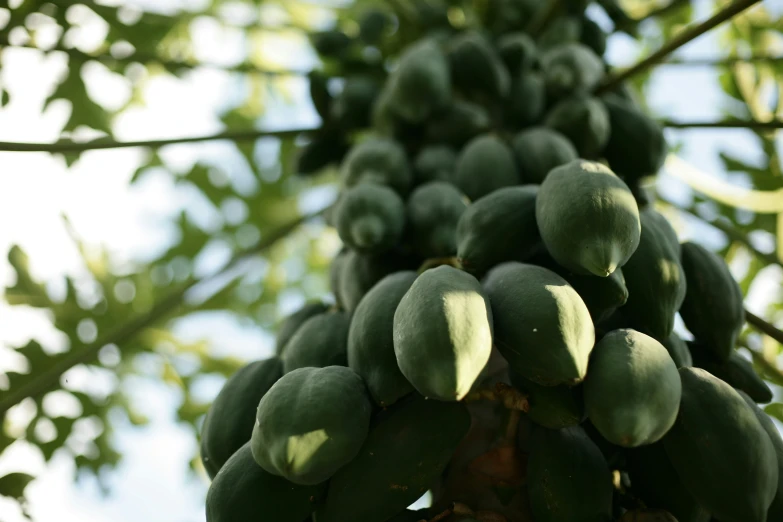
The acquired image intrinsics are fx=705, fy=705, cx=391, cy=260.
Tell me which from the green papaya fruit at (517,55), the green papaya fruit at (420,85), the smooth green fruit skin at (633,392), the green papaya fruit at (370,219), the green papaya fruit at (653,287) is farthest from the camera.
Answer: the green papaya fruit at (517,55)

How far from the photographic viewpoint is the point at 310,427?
0.88 m

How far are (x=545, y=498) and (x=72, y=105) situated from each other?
1.91 metres

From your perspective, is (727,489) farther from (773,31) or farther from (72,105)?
(773,31)

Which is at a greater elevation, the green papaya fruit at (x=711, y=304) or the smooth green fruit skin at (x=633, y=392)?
the smooth green fruit skin at (x=633, y=392)

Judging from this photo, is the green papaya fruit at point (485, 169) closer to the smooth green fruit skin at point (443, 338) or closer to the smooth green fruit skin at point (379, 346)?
the smooth green fruit skin at point (379, 346)

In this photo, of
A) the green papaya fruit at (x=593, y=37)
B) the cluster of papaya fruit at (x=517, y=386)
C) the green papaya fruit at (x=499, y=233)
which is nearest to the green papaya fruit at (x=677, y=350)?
the cluster of papaya fruit at (x=517, y=386)

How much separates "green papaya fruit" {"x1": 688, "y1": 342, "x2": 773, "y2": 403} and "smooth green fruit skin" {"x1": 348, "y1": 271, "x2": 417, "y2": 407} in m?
0.51

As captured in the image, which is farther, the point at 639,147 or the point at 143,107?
the point at 143,107

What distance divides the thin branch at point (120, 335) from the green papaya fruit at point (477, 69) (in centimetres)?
54

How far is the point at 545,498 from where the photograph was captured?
0.97m

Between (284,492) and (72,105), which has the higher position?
(284,492)

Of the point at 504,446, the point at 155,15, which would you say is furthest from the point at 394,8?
the point at 504,446

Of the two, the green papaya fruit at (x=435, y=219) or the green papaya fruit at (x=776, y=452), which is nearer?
the green papaya fruit at (x=776, y=452)

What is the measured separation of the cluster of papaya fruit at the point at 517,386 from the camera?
0.88 meters
